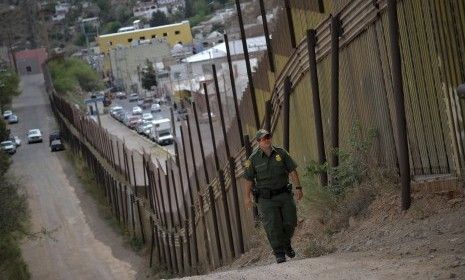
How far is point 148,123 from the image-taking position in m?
74.2

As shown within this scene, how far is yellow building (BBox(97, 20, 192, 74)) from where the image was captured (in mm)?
118250

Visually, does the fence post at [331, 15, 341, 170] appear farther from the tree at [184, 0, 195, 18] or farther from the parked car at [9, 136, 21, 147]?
the tree at [184, 0, 195, 18]

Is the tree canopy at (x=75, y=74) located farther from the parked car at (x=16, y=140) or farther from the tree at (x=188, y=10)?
the tree at (x=188, y=10)

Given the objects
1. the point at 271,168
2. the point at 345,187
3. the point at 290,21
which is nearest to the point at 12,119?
the point at 290,21

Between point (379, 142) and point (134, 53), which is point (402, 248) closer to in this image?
point (379, 142)

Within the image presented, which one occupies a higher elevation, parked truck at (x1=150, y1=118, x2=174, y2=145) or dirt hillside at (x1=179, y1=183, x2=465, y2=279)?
dirt hillside at (x1=179, y1=183, x2=465, y2=279)

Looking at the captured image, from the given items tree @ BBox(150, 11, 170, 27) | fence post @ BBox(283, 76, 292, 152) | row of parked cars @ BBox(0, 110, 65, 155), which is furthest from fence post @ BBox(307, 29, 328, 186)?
tree @ BBox(150, 11, 170, 27)

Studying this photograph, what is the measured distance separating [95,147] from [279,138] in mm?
40119

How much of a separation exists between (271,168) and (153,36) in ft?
358

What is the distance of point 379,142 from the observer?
1196 cm

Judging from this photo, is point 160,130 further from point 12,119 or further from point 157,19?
point 157,19

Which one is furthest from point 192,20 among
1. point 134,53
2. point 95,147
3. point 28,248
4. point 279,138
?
point 279,138

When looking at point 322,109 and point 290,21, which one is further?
point 290,21

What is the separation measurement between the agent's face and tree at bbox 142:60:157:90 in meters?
82.3
